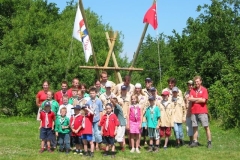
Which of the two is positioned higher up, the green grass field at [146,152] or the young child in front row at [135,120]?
the young child in front row at [135,120]

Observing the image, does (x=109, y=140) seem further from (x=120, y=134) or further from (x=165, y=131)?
(x=165, y=131)

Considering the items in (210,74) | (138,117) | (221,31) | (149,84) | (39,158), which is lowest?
(39,158)

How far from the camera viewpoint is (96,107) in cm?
1070

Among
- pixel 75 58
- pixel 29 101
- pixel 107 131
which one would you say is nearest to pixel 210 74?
pixel 75 58

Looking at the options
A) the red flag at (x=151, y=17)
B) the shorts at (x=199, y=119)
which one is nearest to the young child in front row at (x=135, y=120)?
the shorts at (x=199, y=119)

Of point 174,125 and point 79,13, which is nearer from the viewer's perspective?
point 174,125

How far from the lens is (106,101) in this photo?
36.2ft

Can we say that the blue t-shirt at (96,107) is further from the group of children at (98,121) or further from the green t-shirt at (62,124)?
the green t-shirt at (62,124)

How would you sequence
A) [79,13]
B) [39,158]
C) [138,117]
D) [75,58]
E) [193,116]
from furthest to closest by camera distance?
[75,58] → [79,13] → [193,116] → [138,117] → [39,158]

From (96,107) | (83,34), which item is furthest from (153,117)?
(83,34)

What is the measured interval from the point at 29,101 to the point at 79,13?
14.1 m

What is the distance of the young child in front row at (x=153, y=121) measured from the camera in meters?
11.1

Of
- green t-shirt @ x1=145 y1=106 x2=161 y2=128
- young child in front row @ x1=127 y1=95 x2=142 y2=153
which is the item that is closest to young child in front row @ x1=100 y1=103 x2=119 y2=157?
young child in front row @ x1=127 y1=95 x2=142 y2=153

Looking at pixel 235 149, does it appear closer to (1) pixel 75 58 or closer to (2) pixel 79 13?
(2) pixel 79 13
